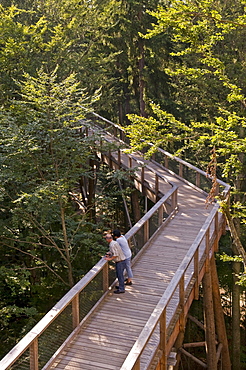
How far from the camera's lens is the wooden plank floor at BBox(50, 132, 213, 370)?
239 inches

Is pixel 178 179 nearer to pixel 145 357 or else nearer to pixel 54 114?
pixel 54 114

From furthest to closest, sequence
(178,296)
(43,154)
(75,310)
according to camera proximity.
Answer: (43,154)
(178,296)
(75,310)

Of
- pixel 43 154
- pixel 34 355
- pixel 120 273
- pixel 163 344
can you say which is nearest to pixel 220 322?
pixel 120 273

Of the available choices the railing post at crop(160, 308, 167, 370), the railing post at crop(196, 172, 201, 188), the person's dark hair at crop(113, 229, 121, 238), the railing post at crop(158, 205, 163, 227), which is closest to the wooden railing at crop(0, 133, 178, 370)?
the person's dark hair at crop(113, 229, 121, 238)

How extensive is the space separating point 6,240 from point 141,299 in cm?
544

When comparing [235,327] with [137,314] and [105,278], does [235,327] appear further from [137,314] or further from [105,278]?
[137,314]

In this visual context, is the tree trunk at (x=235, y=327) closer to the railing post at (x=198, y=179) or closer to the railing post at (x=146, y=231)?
the railing post at (x=198, y=179)

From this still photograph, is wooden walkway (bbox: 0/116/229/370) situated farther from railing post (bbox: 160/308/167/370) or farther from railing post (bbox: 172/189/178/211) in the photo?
railing post (bbox: 172/189/178/211)

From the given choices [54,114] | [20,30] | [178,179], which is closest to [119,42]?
[20,30]

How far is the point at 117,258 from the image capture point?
7816 mm

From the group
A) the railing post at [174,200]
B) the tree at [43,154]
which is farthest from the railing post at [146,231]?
the railing post at [174,200]

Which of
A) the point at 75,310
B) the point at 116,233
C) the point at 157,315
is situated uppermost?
the point at 116,233

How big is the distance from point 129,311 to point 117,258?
1006 millimetres

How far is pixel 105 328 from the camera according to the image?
6.84m
